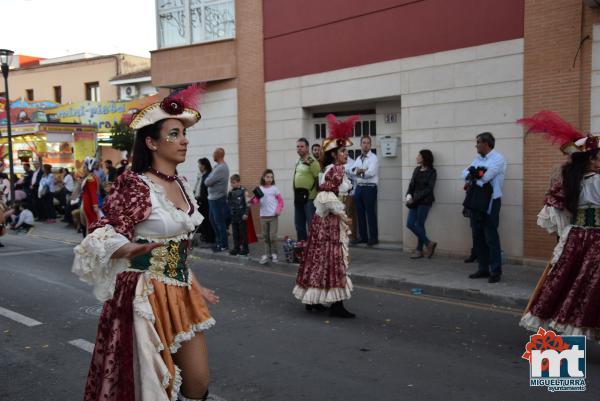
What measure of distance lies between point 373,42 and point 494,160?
14.1 feet

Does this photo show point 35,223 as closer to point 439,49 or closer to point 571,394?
point 439,49

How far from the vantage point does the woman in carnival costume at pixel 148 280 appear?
3238 mm

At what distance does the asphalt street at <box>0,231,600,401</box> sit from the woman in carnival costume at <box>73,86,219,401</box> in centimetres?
151

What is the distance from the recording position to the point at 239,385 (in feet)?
16.2

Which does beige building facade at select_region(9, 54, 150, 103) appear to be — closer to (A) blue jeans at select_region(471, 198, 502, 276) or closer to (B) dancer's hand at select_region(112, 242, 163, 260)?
(A) blue jeans at select_region(471, 198, 502, 276)

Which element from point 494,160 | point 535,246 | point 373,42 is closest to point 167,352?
point 494,160

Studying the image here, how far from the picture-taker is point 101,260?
10.8ft

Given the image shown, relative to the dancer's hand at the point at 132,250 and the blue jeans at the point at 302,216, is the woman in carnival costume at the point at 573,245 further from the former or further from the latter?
the blue jeans at the point at 302,216

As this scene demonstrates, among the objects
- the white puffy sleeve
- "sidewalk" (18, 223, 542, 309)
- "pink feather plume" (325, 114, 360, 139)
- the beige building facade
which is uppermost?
the beige building facade

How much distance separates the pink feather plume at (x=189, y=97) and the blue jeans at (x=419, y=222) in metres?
7.32

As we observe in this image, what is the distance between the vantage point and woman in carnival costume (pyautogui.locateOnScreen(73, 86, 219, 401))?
10.6 ft

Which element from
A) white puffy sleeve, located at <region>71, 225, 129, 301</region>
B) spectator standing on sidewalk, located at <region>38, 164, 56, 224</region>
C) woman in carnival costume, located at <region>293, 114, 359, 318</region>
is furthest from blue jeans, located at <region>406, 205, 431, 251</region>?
spectator standing on sidewalk, located at <region>38, 164, 56, 224</region>

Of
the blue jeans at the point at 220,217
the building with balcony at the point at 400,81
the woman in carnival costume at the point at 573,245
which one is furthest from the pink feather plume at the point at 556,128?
the blue jeans at the point at 220,217

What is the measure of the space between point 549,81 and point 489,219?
8.24 ft
